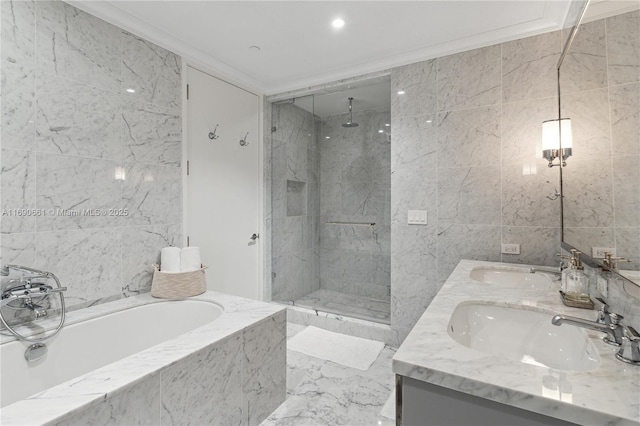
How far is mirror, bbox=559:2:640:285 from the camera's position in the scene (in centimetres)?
97

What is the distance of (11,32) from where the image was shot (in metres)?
1.60

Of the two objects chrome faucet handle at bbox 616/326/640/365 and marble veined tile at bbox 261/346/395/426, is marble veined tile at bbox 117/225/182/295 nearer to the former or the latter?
marble veined tile at bbox 261/346/395/426

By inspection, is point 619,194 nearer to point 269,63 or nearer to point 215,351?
point 215,351

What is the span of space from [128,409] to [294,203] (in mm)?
2910

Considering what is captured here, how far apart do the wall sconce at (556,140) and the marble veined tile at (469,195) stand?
14.4 inches

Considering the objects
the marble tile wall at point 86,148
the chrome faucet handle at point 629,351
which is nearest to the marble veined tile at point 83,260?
the marble tile wall at point 86,148

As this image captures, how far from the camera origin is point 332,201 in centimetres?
404

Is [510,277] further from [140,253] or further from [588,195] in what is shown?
[140,253]

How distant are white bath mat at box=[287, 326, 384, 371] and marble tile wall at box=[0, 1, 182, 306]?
1.42m

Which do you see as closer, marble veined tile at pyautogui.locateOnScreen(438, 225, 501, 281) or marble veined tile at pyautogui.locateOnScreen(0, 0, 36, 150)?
marble veined tile at pyautogui.locateOnScreen(0, 0, 36, 150)

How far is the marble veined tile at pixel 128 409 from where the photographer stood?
38.7 inches

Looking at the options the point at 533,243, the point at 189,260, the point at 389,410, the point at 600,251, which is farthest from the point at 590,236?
the point at 189,260

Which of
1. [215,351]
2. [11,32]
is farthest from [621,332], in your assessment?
[11,32]

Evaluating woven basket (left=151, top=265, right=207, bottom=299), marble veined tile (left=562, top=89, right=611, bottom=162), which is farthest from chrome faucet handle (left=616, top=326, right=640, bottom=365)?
woven basket (left=151, top=265, right=207, bottom=299)
